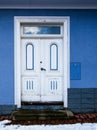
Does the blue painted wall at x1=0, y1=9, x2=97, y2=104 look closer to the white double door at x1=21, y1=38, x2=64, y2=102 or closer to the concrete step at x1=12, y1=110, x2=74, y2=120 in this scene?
the white double door at x1=21, y1=38, x2=64, y2=102

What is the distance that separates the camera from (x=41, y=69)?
7102 mm

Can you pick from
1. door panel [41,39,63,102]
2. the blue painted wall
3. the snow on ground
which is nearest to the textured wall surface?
the blue painted wall

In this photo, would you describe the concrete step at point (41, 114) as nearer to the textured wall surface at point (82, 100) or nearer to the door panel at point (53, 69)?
the textured wall surface at point (82, 100)

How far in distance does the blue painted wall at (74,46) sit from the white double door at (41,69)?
1.39ft

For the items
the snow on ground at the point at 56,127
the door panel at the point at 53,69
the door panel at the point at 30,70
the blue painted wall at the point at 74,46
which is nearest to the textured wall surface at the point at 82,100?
the blue painted wall at the point at 74,46

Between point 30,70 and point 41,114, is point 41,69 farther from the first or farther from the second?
point 41,114

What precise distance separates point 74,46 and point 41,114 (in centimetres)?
206

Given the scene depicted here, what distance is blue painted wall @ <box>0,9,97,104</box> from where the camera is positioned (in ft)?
22.3

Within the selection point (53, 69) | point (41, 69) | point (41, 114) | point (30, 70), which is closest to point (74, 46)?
point (53, 69)

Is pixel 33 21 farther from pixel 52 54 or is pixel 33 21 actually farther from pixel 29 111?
pixel 29 111

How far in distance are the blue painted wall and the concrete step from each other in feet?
1.85

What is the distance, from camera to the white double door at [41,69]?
7098 mm

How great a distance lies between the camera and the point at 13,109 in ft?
22.2

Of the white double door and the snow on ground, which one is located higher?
the white double door
